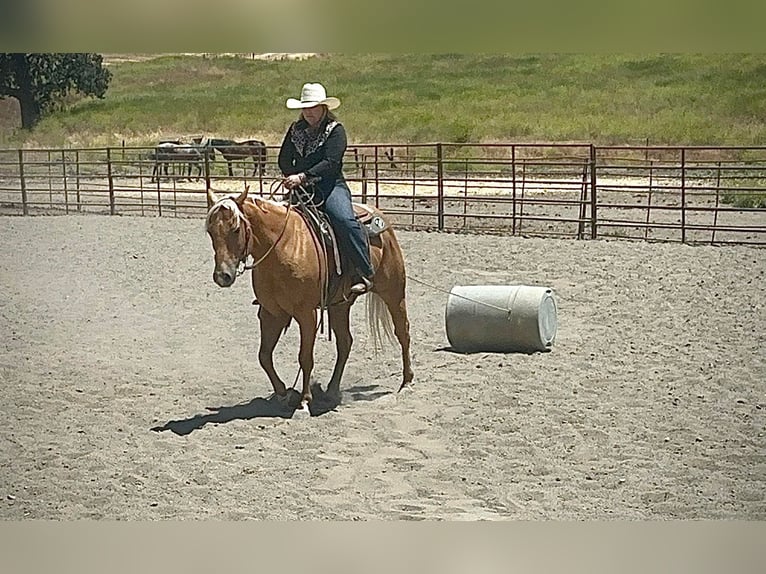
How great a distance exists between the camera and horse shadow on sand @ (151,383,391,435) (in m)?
3.91

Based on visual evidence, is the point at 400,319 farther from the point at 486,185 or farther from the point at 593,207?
the point at 593,207

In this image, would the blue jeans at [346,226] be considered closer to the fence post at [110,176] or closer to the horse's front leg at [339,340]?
the horse's front leg at [339,340]

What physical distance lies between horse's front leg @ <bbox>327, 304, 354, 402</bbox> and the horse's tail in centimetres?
8

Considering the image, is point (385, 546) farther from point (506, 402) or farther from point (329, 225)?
point (329, 225)

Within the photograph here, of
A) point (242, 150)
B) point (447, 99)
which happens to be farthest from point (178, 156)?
point (447, 99)

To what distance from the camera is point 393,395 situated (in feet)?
13.1

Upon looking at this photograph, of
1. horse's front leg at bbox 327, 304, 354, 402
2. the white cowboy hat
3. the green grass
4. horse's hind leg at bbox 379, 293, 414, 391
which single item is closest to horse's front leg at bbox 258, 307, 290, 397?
horse's front leg at bbox 327, 304, 354, 402

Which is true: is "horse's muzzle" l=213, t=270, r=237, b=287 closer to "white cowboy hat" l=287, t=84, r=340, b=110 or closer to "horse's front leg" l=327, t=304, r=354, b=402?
"horse's front leg" l=327, t=304, r=354, b=402

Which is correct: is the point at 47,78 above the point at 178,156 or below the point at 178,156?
above

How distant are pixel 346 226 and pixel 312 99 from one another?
45cm

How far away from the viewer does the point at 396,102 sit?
4016 mm

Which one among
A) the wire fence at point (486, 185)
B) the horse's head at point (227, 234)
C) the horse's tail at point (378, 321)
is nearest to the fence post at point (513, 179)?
the wire fence at point (486, 185)

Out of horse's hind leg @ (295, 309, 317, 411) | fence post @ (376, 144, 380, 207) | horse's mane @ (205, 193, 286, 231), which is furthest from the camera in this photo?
fence post @ (376, 144, 380, 207)
